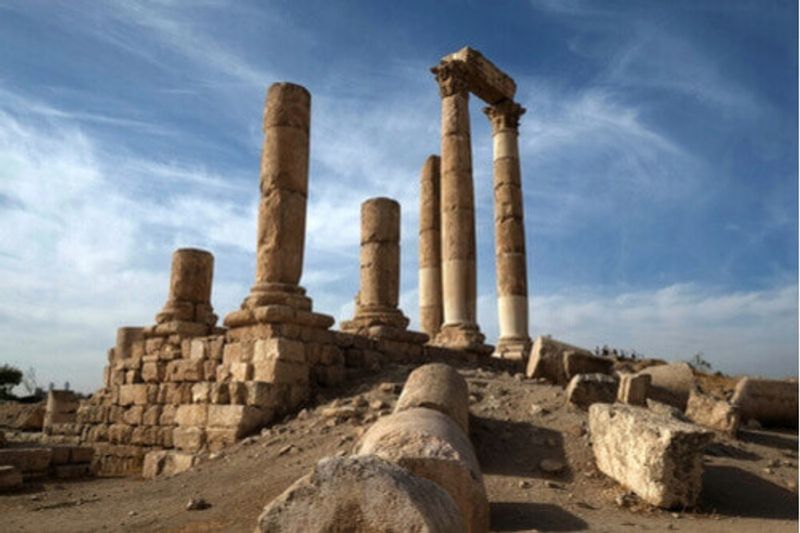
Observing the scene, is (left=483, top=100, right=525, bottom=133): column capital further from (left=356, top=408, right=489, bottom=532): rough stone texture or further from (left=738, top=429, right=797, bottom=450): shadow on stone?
(left=356, top=408, right=489, bottom=532): rough stone texture

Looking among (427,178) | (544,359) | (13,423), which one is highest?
(427,178)

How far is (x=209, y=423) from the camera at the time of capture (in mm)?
10992

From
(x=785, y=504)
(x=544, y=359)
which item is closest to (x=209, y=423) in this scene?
(x=544, y=359)

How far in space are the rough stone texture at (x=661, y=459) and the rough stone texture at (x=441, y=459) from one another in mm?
2079

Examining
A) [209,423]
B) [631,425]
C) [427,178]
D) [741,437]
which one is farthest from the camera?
[427,178]

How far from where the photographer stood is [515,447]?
8461 mm

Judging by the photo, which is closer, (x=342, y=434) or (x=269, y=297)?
(x=342, y=434)

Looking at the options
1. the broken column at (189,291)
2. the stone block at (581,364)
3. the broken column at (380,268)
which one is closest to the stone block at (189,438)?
the broken column at (189,291)

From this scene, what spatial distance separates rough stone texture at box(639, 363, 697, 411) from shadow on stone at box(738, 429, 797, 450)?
1443mm

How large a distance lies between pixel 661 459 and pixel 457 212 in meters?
12.7

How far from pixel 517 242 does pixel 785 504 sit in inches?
516

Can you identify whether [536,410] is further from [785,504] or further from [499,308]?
[499,308]

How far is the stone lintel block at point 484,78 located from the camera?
1967cm

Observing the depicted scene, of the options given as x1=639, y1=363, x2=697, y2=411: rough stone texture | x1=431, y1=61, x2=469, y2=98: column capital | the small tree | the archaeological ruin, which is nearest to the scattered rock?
the archaeological ruin
